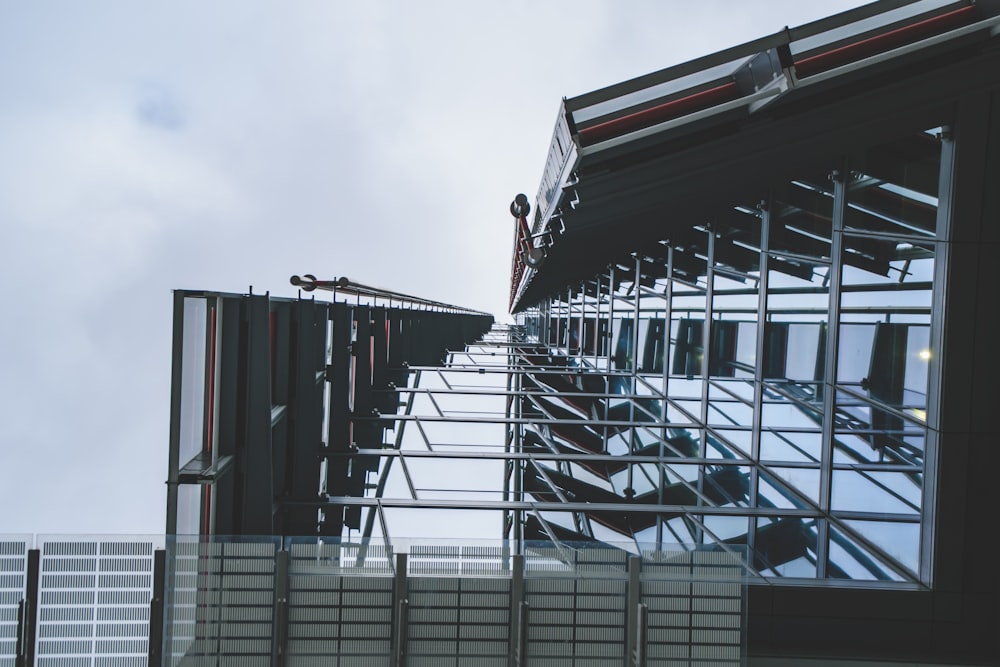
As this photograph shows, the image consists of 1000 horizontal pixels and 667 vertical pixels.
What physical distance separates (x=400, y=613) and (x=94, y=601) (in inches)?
71.5

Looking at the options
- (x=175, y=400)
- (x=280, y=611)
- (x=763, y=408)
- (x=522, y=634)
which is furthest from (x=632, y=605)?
(x=763, y=408)

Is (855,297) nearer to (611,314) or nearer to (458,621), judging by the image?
(458,621)

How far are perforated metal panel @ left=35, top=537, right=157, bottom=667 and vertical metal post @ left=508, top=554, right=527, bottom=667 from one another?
2181mm

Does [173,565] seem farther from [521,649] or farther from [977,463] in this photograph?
[977,463]

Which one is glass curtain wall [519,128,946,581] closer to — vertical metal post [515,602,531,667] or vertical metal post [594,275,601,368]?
vertical metal post [515,602,531,667]

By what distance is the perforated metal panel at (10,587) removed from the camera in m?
4.15

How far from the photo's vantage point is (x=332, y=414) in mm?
7770

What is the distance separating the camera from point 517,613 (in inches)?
179

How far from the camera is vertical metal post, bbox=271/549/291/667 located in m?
4.37

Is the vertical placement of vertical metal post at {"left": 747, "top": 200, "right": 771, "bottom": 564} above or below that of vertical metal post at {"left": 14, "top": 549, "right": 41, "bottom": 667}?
above

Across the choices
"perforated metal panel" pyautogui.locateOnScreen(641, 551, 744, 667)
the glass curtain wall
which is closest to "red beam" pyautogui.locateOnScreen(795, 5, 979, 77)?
the glass curtain wall

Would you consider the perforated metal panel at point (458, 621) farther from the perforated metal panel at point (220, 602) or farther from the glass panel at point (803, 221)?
the glass panel at point (803, 221)

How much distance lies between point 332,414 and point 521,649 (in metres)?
4.01

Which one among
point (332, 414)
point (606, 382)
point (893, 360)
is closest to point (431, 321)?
point (606, 382)
